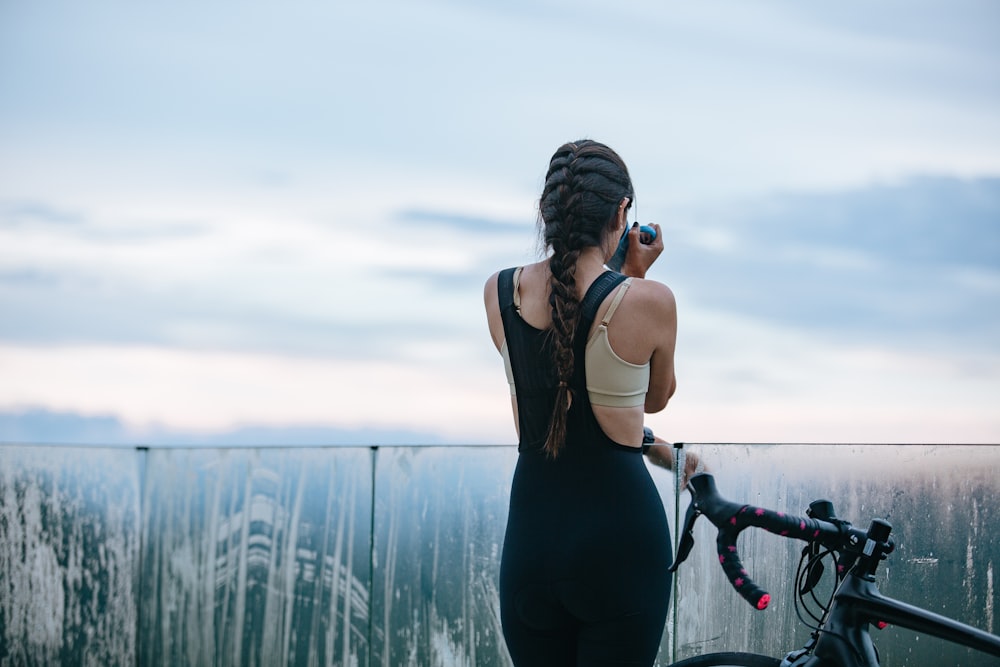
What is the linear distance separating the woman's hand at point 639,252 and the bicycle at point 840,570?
2.17 ft

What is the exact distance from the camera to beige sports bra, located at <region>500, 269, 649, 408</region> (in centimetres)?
197

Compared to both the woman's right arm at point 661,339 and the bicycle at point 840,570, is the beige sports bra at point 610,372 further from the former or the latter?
the bicycle at point 840,570

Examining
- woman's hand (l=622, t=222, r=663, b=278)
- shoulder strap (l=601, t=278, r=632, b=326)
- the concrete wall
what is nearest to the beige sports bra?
shoulder strap (l=601, t=278, r=632, b=326)

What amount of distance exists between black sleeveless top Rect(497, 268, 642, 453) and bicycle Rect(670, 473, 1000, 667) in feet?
0.88

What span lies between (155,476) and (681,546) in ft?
13.0

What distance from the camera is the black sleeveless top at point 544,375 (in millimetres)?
1980

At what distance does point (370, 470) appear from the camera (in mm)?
4531

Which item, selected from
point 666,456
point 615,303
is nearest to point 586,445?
point 615,303

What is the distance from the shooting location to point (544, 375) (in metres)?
2.03

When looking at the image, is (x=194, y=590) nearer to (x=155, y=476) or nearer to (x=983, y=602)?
(x=155, y=476)

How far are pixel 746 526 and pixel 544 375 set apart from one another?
52 cm

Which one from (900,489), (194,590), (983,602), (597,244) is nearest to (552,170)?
(597,244)

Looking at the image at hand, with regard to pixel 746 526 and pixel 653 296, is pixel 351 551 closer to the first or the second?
pixel 653 296

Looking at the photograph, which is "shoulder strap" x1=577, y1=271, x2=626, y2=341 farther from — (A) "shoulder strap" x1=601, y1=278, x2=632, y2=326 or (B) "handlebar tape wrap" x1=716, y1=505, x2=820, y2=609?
(B) "handlebar tape wrap" x1=716, y1=505, x2=820, y2=609
